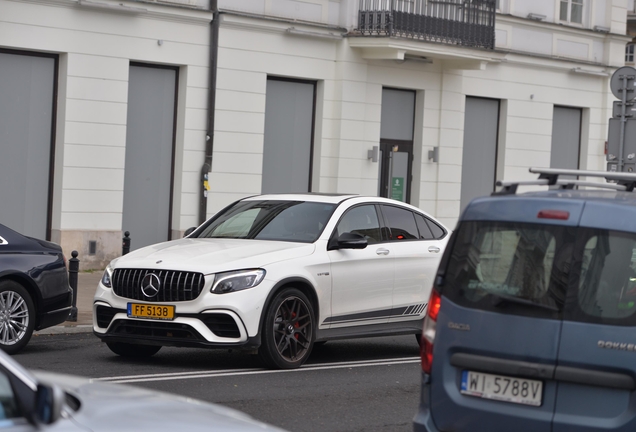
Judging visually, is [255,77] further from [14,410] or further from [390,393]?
[14,410]

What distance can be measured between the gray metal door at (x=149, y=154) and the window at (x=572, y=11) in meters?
11.7

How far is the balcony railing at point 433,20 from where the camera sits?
22969mm

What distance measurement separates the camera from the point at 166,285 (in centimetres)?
992

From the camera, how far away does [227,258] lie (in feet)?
33.1

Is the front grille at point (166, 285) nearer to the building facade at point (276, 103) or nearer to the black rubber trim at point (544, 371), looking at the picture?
the black rubber trim at point (544, 371)

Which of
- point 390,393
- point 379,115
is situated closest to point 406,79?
point 379,115

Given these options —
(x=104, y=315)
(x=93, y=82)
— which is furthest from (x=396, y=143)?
(x=104, y=315)

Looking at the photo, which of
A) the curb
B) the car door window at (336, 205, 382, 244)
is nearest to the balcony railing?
the curb

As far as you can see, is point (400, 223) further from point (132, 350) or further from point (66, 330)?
point (66, 330)

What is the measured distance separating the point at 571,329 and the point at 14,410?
3031 mm

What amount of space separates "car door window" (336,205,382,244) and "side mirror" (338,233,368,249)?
0.25 metres

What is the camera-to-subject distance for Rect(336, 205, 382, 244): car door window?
36.6 feet

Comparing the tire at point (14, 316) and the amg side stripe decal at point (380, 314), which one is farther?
the tire at point (14, 316)

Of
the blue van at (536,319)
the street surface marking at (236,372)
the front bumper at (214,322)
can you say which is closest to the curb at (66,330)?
the front bumper at (214,322)
